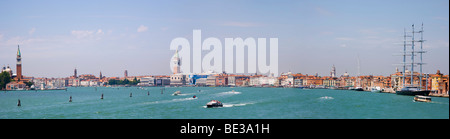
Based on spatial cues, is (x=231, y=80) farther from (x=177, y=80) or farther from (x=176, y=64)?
(x=176, y=64)

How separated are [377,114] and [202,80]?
120931 mm

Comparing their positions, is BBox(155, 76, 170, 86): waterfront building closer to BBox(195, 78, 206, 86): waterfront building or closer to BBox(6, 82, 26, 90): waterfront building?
BBox(195, 78, 206, 86): waterfront building

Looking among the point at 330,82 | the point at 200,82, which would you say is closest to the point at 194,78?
the point at 200,82

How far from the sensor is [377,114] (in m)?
25.1

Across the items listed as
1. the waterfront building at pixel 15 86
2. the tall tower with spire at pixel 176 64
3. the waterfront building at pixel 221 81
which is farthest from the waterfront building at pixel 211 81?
the waterfront building at pixel 15 86

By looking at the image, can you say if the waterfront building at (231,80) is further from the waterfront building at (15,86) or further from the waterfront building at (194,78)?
the waterfront building at (15,86)

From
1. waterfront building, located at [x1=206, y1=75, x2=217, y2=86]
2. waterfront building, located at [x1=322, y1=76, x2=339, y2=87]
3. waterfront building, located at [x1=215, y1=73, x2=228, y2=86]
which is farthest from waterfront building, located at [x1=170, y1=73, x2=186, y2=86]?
waterfront building, located at [x1=322, y1=76, x2=339, y2=87]

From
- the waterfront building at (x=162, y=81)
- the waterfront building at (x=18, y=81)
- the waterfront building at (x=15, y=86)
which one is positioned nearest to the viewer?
the waterfront building at (x=15, y=86)

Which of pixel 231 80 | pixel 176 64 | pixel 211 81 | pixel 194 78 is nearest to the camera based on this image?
pixel 211 81

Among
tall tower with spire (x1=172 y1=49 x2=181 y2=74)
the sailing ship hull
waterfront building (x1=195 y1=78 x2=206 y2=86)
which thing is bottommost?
waterfront building (x1=195 y1=78 x2=206 y2=86)

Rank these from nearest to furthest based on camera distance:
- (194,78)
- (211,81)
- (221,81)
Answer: (211,81) → (221,81) → (194,78)

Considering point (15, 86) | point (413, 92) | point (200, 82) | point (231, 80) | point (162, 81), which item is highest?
point (413, 92)

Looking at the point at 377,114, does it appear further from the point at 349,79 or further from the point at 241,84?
the point at 241,84
